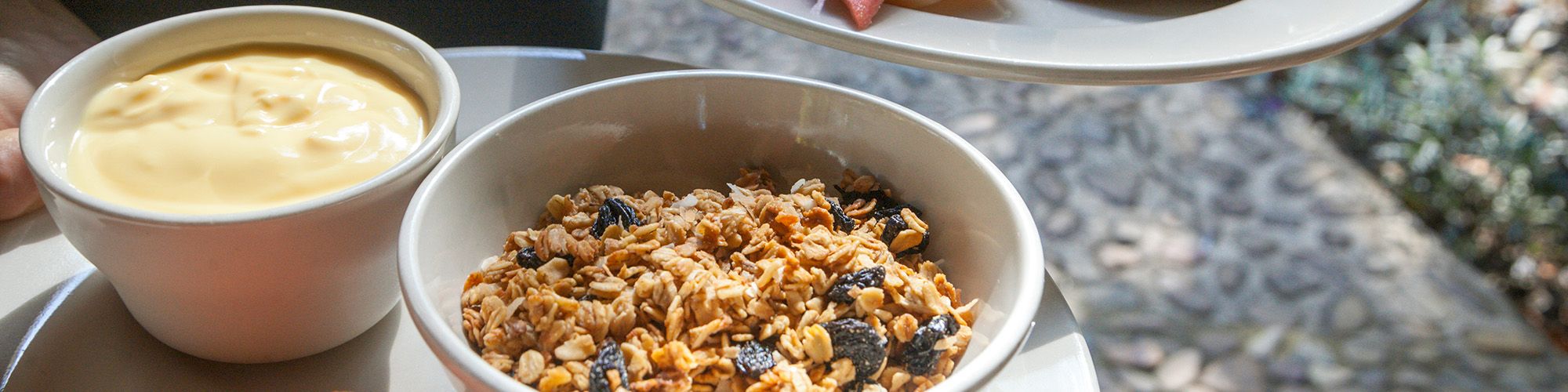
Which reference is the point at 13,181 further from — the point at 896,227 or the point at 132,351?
the point at 896,227

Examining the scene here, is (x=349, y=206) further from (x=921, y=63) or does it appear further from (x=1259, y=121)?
(x=1259, y=121)

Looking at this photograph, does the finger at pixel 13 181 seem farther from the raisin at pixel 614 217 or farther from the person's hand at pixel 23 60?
the raisin at pixel 614 217

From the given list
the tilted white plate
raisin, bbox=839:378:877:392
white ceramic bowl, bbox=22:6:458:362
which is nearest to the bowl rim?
white ceramic bowl, bbox=22:6:458:362

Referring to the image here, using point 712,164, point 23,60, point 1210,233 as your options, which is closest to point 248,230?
point 712,164

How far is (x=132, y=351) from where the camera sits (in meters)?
0.55

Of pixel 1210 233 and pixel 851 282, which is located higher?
pixel 851 282

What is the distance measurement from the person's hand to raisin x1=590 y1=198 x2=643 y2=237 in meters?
0.31

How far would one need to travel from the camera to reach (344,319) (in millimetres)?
547

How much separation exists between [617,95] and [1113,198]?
3.42ft

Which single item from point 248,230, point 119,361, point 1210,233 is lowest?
point 1210,233

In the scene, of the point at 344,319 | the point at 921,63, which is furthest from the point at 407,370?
the point at 921,63

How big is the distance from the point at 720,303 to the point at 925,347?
0.09 m

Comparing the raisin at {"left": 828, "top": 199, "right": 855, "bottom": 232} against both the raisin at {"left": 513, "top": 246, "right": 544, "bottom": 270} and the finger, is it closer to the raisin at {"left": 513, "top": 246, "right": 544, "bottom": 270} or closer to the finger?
the raisin at {"left": 513, "top": 246, "right": 544, "bottom": 270}

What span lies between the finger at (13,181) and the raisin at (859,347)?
0.43 metres
